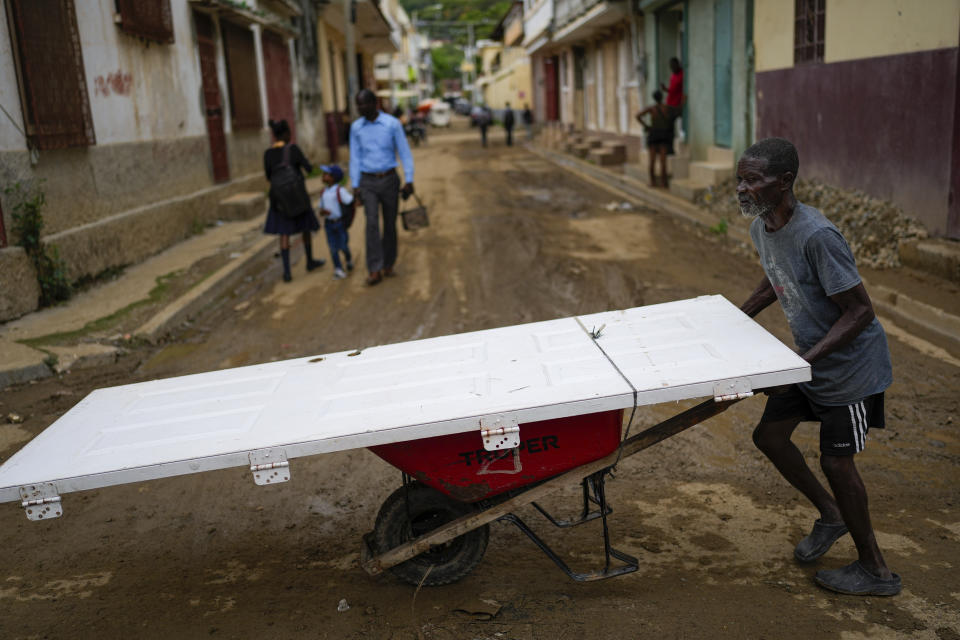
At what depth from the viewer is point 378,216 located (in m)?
8.98

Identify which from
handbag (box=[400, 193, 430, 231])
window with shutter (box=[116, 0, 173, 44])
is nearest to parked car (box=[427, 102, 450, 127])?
window with shutter (box=[116, 0, 173, 44])

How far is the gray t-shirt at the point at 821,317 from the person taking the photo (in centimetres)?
297

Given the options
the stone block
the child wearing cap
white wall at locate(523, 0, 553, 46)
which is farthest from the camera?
white wall at locate(523, 0, 553, 46)

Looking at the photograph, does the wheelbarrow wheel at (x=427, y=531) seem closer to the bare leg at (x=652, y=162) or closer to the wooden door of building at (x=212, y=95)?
the wooden door of building at (x=212, y=95)

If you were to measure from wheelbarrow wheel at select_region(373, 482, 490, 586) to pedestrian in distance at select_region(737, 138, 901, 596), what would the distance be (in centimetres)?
130

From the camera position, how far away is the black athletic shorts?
121 inches

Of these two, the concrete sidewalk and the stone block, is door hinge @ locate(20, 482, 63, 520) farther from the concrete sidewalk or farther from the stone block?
the stone block

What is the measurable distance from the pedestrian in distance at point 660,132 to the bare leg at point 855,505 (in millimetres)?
11469

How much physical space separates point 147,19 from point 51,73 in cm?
295

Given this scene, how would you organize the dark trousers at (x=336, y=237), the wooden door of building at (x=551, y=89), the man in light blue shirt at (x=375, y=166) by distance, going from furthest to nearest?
the wooden door of building at (x=551, y=89), the dark trousers at (x=336, y=237), the man in light blue shirt at (x=375, y=166)

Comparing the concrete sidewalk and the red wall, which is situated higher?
the red wall

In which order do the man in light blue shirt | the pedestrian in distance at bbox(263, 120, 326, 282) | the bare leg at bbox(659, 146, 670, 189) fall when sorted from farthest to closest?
the bare leg at bbox(659, 146, 670, 189) → the pedestrian in distance at bbox(263, 120, 326, 282) → the man in light blue shirt

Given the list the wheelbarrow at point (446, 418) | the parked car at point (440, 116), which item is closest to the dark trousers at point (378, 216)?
the wheelbarrow at point (446, 418)

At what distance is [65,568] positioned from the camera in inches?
147
